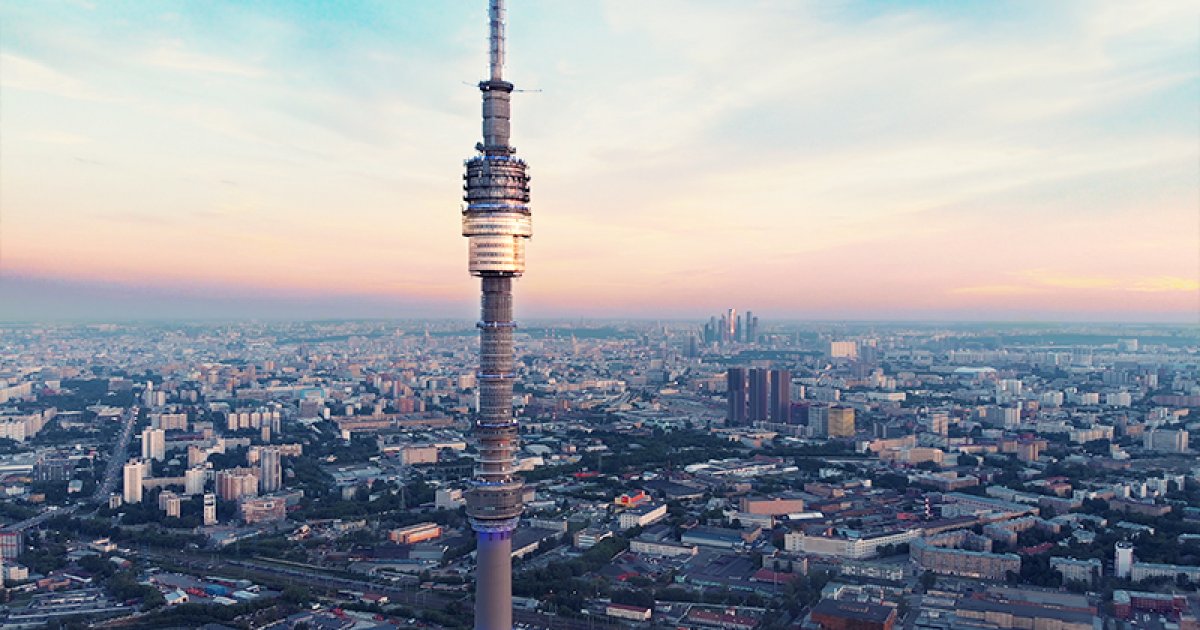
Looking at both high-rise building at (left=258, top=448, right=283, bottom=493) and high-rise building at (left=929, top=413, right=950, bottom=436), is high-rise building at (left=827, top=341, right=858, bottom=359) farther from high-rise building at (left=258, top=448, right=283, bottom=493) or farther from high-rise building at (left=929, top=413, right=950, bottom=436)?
high-rise building at (left=258, top=448, right=283, bottom=493)

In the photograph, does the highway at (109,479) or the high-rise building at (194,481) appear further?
the high-rise building at (194,481)

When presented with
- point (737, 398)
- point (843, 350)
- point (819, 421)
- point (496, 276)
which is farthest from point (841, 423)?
point (843, 350)

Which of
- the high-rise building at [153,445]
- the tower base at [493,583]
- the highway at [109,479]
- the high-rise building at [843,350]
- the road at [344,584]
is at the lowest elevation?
the road at [344,584]

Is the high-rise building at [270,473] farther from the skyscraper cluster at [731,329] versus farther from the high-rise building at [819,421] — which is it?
the skyscraper cluster at [731,329]

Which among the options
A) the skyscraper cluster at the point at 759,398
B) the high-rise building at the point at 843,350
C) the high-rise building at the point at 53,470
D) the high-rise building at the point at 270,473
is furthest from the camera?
the high-rise building at the point at 843,350

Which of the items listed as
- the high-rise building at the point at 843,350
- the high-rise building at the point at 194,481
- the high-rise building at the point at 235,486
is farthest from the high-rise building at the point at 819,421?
the high-rise building at the point at 843,350

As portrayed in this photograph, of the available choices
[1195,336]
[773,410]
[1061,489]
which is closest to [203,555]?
[1061,489]

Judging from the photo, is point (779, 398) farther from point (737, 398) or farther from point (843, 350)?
point (843, 350)

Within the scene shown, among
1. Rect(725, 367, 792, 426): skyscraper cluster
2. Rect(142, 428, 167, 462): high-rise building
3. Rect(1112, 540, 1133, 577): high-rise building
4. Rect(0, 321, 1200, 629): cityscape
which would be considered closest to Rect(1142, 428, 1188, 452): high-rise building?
Rect(0, 321, 1200, 629): cityscape
